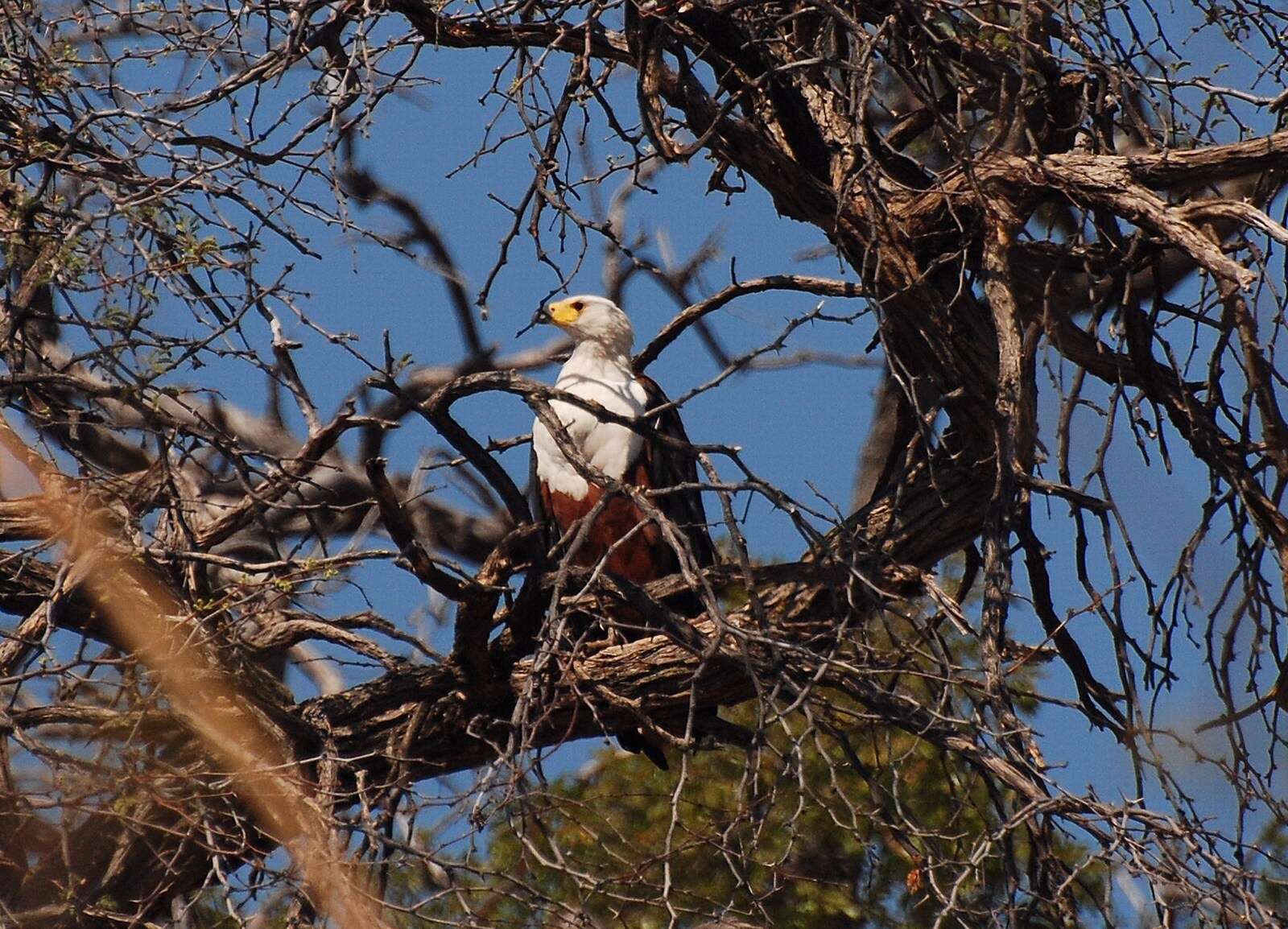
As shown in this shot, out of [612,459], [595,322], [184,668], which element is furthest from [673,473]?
[184,668]

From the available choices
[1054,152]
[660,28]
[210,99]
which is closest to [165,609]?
[210,99]

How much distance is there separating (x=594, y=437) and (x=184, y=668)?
1.67 metres

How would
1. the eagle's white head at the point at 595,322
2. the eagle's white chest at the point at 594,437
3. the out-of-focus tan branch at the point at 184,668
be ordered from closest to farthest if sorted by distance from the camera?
the out-of-focus tan branch at the point at 184,668
the eagle's white chest at the point at 594,437
the eagle's white head at the point at 595,322

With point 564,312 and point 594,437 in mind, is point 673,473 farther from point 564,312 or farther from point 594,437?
point 564,312

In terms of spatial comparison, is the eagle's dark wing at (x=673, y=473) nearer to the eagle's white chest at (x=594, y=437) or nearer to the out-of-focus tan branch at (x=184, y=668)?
the eagle's white chest at (x=594, y=437)

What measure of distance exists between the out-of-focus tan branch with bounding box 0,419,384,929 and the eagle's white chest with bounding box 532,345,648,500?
1334 mm

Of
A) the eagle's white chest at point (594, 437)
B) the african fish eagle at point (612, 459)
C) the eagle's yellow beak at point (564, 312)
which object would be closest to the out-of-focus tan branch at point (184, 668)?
the african fish eagle at point (612, 459)

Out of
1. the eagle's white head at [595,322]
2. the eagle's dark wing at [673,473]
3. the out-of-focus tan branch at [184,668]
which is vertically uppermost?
the eagle's white head at [595,322]

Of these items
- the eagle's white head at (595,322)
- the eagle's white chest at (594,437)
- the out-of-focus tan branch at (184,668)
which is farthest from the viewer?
the eagle's white head at (595,322)

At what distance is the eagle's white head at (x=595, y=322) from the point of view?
502 cm

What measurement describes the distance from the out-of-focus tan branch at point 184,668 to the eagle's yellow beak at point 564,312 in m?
1.73

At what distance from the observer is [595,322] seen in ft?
16.5

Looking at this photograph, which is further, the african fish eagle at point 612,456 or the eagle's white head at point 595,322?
the eagle's white head at point 595,322

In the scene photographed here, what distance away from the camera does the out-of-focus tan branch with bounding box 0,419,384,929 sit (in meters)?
3.34
